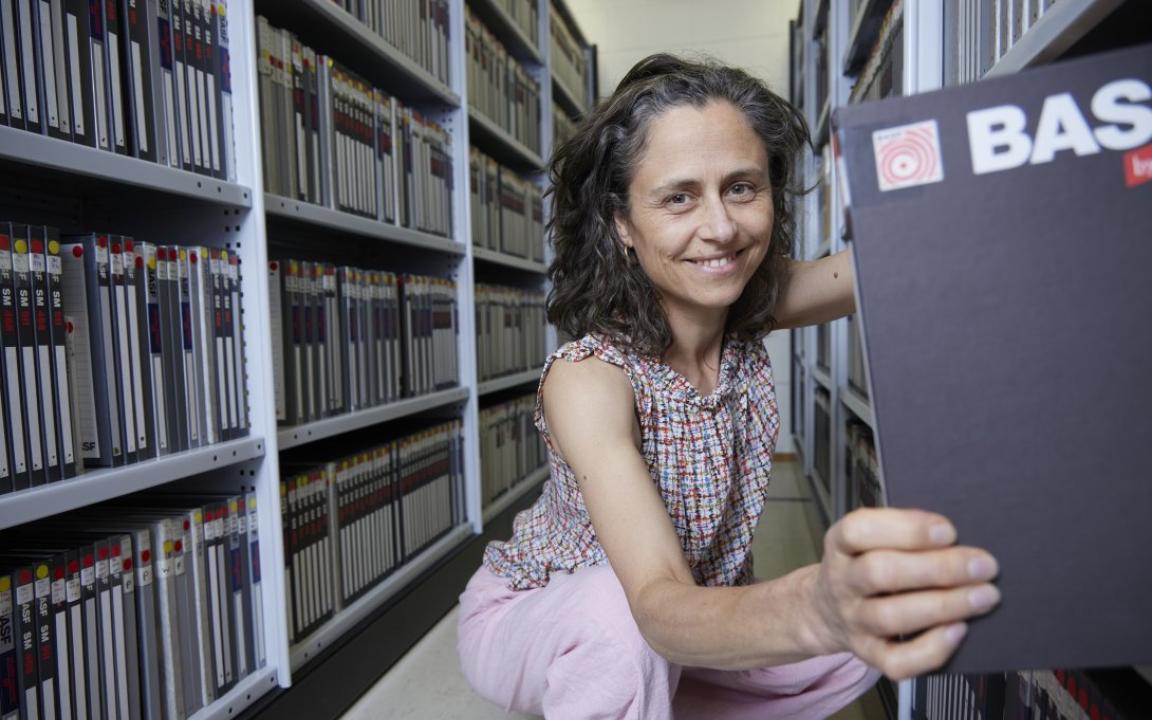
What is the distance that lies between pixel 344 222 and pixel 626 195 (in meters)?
0.78

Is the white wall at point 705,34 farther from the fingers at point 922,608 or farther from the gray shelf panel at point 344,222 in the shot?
the fingers at point 922,608

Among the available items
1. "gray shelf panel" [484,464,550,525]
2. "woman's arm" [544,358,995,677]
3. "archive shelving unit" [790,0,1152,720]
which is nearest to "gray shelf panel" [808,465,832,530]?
"archive shelving unit" [790,0,1152,720]

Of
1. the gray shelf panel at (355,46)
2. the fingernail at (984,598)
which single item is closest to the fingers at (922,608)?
the fingernail at (984,598)

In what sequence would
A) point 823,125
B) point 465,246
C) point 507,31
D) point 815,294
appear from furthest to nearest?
point 507,31, point 823,125, point 465,246, point 815,294

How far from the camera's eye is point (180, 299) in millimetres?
1131

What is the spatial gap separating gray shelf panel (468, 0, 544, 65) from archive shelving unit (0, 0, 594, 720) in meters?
0.39

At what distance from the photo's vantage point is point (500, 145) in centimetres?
277

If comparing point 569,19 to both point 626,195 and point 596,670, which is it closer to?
point 626,195

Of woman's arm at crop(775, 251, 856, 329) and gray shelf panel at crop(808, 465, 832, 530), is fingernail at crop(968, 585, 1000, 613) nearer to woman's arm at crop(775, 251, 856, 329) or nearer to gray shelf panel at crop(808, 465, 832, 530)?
woman's arm at crop(775, 251, 856, 329)

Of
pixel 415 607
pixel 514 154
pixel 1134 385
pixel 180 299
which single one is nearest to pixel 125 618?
pixel 180 299

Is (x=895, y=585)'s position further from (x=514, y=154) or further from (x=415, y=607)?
(x=514, y=154)

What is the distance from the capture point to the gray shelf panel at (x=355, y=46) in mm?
1521

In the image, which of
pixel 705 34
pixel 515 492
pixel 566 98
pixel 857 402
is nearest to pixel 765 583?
pixel 857 402

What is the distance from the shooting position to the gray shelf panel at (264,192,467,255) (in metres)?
1.33
